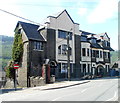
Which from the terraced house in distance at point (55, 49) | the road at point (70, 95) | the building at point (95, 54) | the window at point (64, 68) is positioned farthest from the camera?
the building at point (95, 54)

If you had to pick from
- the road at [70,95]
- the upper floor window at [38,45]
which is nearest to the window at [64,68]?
the upper floor window at [38,45]

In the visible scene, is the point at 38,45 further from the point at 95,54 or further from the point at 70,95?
the point at 70,95

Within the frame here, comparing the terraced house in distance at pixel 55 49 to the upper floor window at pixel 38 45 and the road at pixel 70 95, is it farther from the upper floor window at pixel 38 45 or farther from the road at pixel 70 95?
the road at pixel 70 95

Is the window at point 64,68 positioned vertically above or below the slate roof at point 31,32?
below

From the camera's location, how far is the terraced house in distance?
2717cm

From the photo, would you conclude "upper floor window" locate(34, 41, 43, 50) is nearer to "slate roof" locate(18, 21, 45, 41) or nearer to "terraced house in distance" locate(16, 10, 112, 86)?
"terraced house in distance" locate(16, 10, 112, 86)

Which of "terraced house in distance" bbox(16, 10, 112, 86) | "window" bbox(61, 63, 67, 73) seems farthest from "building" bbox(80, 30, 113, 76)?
"window" bbox(61, 63, 67, 73)

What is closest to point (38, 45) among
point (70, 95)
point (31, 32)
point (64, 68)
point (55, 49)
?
point (31, 32)

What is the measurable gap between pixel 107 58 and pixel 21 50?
24.2 m

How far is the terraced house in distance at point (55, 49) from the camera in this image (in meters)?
27.2

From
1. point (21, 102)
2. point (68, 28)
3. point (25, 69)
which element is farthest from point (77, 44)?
point (21, 102)

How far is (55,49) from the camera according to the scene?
3011 cm

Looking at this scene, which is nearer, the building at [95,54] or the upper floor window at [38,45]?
the upper floor window at [38,45]

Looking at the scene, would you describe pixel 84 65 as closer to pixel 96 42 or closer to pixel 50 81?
pixel 96 42
